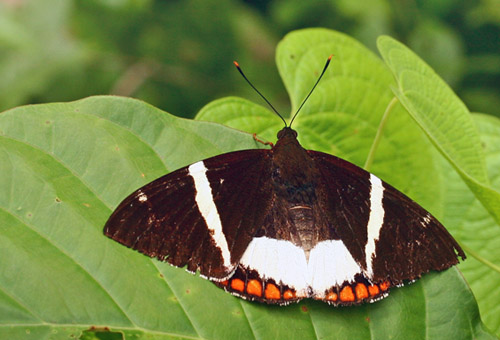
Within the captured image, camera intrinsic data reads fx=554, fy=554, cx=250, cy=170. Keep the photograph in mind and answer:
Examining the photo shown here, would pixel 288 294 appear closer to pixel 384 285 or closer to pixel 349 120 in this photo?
pixel 384 285

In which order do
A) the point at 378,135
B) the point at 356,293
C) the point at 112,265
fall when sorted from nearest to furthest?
the point at 112,265 < the point at 356,293 < the point at 378,135

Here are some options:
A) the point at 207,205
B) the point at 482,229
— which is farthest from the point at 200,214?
the point at 482,229

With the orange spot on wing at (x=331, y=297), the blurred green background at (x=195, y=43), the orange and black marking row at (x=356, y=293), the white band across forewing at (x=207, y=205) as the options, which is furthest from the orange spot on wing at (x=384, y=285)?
the blurred green background at (x=195, y=43)

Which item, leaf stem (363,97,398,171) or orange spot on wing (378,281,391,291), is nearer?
orange spot on wing (378,281,391,291)

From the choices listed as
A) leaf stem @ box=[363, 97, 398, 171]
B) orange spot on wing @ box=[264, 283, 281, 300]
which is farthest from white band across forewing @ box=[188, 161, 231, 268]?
leaf stem @ box=[363, 97, 398, 171]

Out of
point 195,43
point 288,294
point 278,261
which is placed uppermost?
point 195,43

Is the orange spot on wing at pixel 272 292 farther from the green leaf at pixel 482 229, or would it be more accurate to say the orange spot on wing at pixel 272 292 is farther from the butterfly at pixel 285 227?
the green leaf at pixel 482 229

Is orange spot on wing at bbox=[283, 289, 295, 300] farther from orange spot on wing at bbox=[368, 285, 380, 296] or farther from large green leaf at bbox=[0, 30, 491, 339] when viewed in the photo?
orange spot on wing at bbox=[368, 285, 380, 296]
